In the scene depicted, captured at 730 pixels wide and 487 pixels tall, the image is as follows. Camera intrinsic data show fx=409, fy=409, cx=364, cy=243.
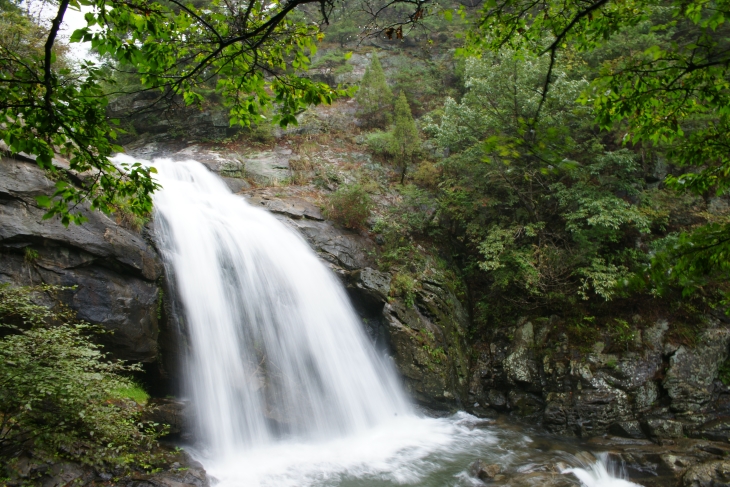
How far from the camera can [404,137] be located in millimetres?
13773

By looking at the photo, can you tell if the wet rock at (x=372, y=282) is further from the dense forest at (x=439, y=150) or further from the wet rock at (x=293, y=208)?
the wet rock at (x=293, y=208)

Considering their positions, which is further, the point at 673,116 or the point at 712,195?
the point at 712,195

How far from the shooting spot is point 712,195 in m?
10.2

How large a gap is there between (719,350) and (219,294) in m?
10.4

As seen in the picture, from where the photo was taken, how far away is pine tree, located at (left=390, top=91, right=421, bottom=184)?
13.7 m

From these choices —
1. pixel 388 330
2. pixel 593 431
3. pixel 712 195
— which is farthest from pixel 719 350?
pixel 388 330

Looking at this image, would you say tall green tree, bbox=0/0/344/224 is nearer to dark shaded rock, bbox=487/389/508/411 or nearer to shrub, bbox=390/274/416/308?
shrub, bbox=390/274/416/308

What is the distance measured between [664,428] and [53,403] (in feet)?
31.6

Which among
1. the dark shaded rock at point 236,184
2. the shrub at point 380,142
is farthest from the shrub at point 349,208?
the shrub at point 380,142

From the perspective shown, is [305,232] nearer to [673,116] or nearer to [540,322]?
[540,322]

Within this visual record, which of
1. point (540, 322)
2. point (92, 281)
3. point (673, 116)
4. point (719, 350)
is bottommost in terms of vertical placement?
point (719, 350)

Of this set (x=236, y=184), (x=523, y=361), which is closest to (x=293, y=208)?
(x=236, y=184)

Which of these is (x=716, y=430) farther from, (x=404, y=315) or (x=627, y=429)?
(x=404, y=315)

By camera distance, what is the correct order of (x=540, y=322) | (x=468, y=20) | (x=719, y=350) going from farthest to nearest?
(x=540, y=322) → (x=719, y=350) → (x=468, y=20)
